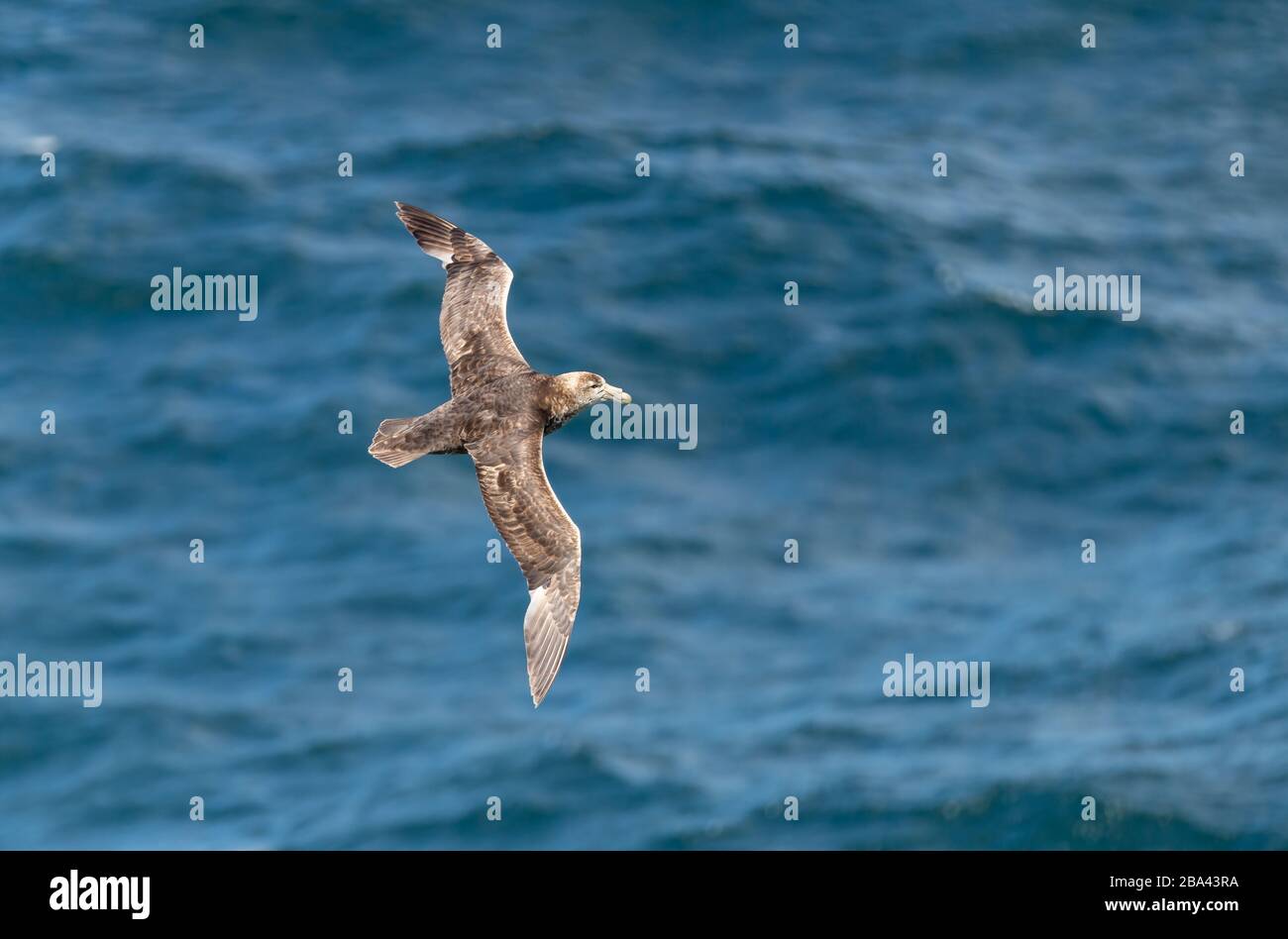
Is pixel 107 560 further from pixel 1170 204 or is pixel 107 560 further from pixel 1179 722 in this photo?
pixel 1170 204

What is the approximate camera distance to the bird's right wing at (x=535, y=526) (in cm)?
1978

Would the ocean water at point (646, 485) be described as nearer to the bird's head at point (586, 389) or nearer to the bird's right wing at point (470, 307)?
the bird's right wing at point (470, 307)

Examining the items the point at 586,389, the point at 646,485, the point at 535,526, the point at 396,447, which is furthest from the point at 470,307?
the point at 646,485

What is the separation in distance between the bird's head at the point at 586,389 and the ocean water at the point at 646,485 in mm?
15144

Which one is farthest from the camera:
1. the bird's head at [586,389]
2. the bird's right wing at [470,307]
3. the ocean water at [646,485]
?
the ocean water at [646,485]

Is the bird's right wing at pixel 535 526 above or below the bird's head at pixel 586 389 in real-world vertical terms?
below

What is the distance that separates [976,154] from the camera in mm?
43125

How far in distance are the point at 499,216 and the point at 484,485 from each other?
65.3 ft

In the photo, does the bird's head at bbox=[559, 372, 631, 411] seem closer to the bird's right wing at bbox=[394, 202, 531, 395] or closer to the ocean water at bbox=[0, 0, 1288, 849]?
the bird's right wing at bbox=[394, 202, 531, 395]

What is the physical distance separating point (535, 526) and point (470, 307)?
3.25 m

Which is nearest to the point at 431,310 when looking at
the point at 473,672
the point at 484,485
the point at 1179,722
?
the point at 473,672

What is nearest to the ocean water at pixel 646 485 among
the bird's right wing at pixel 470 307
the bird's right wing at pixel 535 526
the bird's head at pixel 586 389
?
the bird's right wing at pixel 470 307

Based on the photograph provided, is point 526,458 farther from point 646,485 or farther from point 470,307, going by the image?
point 646,485
